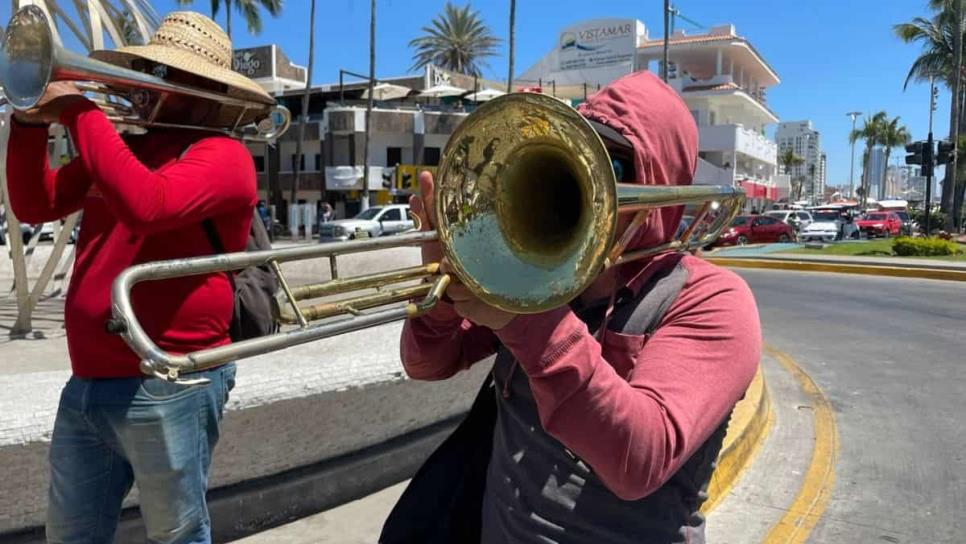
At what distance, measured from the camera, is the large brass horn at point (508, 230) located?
1166 mm

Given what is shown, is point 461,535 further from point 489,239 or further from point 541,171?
point 541,171

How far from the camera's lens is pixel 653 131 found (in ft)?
4.70

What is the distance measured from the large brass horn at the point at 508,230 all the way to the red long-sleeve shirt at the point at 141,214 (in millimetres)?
475

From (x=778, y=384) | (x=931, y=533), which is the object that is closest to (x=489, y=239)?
(x=931, y=533)

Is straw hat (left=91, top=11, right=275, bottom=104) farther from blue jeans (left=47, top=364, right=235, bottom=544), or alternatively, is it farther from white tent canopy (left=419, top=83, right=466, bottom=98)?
white tent canopy (left=419, top=83, right=466, bottom=98)

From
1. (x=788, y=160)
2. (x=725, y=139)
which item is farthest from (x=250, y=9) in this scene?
(x=788, y=160)

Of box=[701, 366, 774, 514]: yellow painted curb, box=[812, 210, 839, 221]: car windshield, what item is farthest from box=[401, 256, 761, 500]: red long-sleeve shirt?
box=[812, 210, 839, 221]: car windshield

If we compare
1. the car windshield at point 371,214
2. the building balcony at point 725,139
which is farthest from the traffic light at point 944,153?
the building balcony at point 725,139

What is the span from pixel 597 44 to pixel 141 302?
175 feet

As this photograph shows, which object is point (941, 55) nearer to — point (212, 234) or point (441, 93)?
point (441, 93)

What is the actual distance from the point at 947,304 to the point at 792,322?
3075 millimetres

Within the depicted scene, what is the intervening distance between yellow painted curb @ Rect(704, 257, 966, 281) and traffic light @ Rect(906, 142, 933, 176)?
17.7ft

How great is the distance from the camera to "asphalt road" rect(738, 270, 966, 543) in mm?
3389

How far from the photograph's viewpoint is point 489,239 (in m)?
1.27
